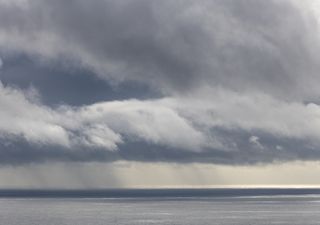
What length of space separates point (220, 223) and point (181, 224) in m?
13.2

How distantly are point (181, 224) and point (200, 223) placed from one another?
709 centimetres

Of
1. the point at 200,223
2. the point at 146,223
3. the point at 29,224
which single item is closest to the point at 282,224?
the point at 200,223

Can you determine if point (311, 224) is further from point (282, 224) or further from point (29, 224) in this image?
point (29, 224)

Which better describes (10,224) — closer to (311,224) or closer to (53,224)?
(53,224)

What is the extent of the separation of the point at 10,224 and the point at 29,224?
6253mm

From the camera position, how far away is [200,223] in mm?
195250

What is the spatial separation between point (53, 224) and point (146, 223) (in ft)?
95.5

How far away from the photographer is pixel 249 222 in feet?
645

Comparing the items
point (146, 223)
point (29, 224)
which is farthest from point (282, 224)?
point (29, 224)

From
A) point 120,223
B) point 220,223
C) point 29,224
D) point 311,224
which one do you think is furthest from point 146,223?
point 311,224

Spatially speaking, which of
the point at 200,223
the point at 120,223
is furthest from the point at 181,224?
the point at 120,223

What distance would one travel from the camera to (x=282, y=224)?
619 ft

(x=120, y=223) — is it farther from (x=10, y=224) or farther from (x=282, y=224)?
(x=282, y=224)

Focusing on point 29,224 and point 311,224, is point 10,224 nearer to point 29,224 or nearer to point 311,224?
point 29,224
